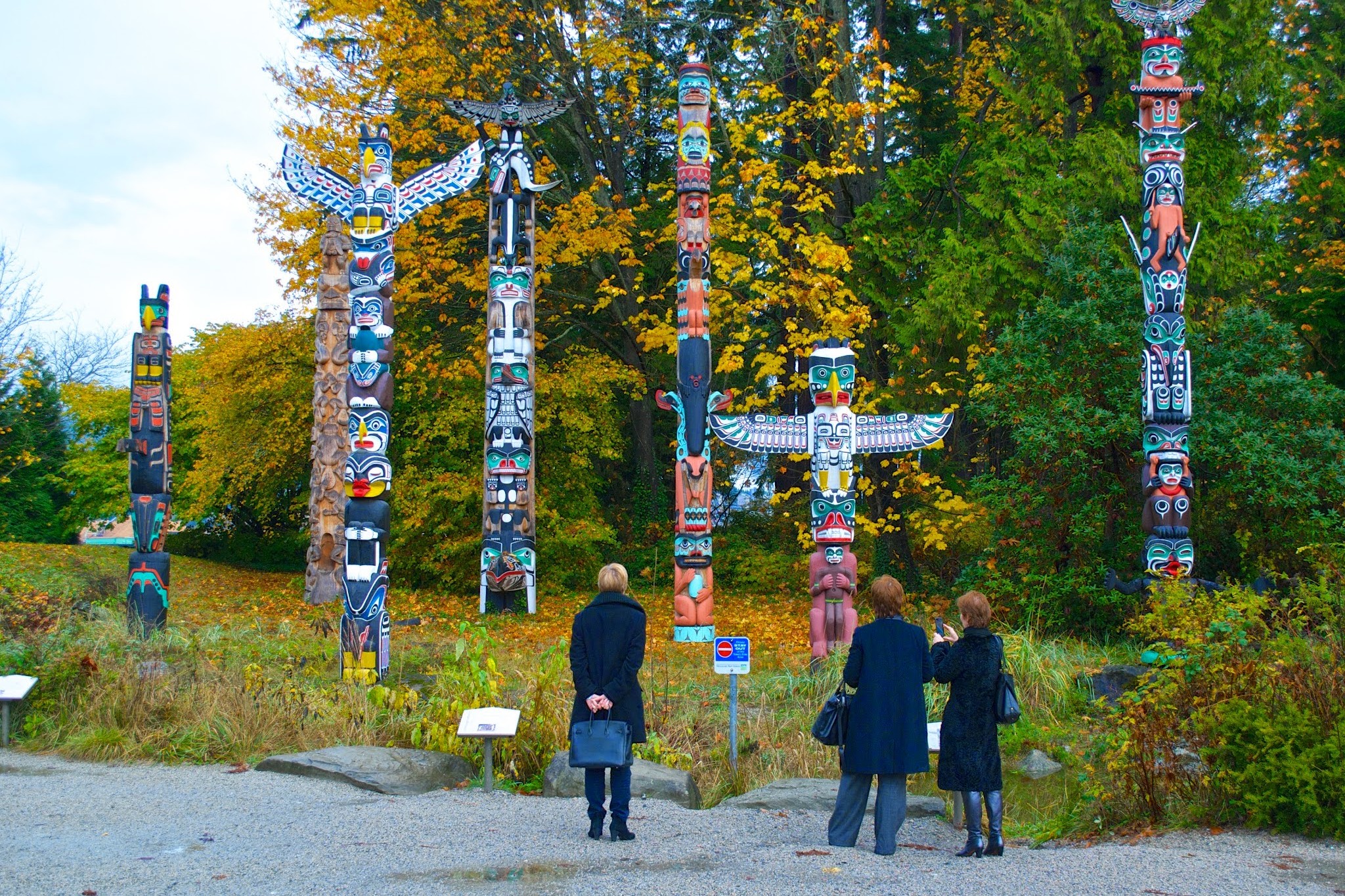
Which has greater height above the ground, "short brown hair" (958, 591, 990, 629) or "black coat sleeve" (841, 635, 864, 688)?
"short brown hair" (958, 591, 990, 629)

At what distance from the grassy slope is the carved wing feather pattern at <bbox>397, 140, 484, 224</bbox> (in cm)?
388

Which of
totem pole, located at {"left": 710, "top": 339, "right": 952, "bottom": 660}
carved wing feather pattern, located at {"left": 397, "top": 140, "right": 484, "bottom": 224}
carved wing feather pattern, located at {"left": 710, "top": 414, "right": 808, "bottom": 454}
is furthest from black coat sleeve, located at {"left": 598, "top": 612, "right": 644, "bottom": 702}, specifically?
carved wing feather pattern, located at {"left": 397, "top": 140, "right": 484, "bottom": 224}

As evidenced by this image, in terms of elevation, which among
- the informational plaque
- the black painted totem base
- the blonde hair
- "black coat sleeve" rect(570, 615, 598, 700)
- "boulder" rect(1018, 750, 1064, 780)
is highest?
the blonde hair

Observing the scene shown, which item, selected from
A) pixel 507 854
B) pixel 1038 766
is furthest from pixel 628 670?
pixel 1038 766

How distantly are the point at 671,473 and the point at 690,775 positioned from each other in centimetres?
1561

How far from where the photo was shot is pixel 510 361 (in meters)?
13.5

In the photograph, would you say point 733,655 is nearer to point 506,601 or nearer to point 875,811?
point 875,811

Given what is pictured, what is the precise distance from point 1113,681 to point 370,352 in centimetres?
677

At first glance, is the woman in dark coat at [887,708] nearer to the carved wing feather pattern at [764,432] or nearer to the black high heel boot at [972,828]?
the black high heel boot at [972,828]

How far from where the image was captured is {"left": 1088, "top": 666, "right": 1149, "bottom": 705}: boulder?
359 inches

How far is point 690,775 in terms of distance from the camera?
23.3 ft

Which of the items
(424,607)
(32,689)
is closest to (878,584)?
(32,689)

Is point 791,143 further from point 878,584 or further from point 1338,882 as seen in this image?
point 1338,882

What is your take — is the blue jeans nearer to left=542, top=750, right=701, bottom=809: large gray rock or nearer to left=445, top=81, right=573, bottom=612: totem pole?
left=542, top=750, right=701, bottom=809: large gray rock
